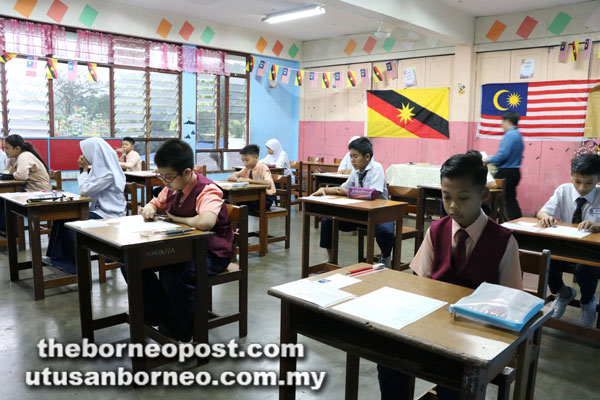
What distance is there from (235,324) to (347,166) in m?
4.08

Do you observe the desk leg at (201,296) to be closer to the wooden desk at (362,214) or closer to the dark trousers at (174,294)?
the dark trousers at (174,294)

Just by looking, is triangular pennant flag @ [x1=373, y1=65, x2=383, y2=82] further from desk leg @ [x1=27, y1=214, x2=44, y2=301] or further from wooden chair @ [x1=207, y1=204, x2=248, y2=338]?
desk leg @ [x1=27, y1=214, x2=44, y2=301]

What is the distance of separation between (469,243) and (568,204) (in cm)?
183

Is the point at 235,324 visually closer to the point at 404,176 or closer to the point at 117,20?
the point at 404,176

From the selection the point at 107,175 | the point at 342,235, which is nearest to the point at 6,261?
the point at 107,175

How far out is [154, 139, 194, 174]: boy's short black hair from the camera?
240 centimetres

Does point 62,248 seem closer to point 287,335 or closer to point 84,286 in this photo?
point 84,286

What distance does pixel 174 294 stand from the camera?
2424 mm

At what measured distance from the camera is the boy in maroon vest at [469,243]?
158 cm

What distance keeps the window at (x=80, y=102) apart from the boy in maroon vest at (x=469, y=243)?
677 cm

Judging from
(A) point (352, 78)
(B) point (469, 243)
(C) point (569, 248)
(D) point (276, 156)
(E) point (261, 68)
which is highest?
(E) point (261, 68)

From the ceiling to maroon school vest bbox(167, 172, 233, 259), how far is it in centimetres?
556

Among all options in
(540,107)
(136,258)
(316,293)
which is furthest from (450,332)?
(540,107)

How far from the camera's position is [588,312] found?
2.88m
